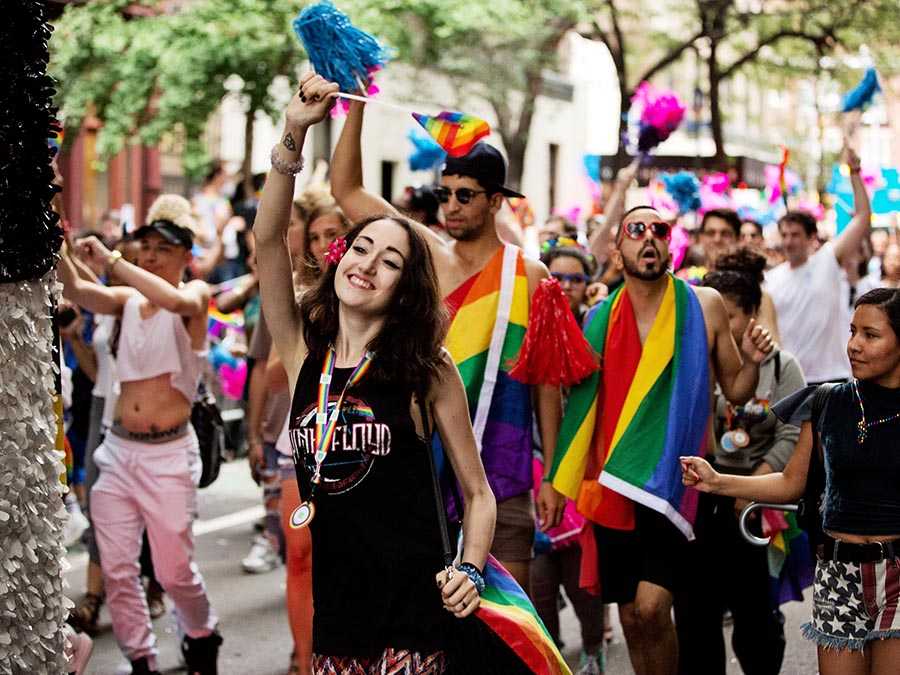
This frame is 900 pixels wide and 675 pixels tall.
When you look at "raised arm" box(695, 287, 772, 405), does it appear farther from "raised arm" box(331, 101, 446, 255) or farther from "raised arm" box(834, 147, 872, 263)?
"raised arm" box(834, 147, 872, 263)

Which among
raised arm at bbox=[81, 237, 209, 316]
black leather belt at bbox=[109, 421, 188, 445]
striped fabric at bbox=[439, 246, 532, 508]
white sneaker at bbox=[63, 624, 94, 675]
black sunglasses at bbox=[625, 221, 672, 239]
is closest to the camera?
white sneaker at bbox=[63, 624, 94, 675]

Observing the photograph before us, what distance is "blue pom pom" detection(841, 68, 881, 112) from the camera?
10594 mm

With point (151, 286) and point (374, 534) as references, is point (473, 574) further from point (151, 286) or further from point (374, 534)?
point (151, 286)

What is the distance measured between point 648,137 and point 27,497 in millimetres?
5047

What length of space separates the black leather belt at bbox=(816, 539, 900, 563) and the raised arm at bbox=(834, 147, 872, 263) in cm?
472

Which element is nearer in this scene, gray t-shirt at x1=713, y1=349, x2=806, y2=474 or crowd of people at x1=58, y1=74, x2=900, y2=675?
crowd of people at x1=58, y1=74, x2=900, y2=675

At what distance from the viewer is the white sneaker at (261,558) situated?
9891 mm

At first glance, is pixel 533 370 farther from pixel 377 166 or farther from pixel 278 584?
pixel 377 166

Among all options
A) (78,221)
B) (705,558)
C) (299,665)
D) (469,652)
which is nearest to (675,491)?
(705,558)

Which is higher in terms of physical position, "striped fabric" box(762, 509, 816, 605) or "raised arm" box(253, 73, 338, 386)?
"raised arm" box(253, 73, 338, 386)

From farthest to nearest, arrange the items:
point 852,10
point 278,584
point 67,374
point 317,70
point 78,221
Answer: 1. point 78,221
2. point 852,10
3. point 278,584
4. point 67,374
5. point 317,70

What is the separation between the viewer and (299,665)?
6.84m

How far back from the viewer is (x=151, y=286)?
22.9ft

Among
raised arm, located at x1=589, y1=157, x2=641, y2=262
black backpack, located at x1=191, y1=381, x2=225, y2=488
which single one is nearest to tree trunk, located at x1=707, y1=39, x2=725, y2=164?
raised arm, located at x1=589, y1=157, x2=641, y2=262
